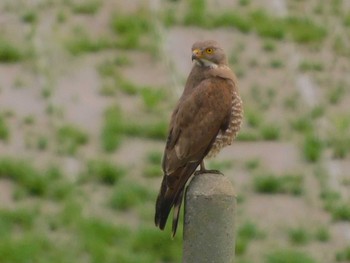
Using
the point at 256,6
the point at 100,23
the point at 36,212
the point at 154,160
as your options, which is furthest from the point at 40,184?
the point at 256,6

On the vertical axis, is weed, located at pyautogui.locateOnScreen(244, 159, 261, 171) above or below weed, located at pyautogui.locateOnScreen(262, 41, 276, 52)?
below

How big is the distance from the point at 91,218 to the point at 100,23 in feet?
14.7

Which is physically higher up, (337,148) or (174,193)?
(174,193)

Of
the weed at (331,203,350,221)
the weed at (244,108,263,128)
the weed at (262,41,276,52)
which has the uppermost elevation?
the weed at (262,41,276,52)

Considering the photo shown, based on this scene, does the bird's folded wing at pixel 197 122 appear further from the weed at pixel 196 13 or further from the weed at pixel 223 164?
the weed at pixel 196 13

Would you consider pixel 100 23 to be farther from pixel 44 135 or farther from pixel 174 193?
pixel 174 193

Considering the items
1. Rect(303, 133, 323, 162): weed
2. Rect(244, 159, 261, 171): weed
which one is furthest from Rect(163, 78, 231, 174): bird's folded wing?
Rect(303, 133, 323, 162): weed

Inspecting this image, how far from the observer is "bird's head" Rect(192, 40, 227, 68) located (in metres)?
5.62

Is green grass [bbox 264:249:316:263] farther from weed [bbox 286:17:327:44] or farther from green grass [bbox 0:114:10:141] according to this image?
weed [bbox 286:17:327:44]

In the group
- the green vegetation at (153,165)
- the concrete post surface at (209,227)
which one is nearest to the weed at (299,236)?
the green vegetation at (153,165)

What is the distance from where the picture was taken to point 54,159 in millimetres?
11867

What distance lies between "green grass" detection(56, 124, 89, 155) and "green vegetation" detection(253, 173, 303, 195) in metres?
1.78

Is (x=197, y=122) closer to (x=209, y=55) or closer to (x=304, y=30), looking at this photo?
(x=209, y=55)

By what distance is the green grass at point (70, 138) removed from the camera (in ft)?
39.7
